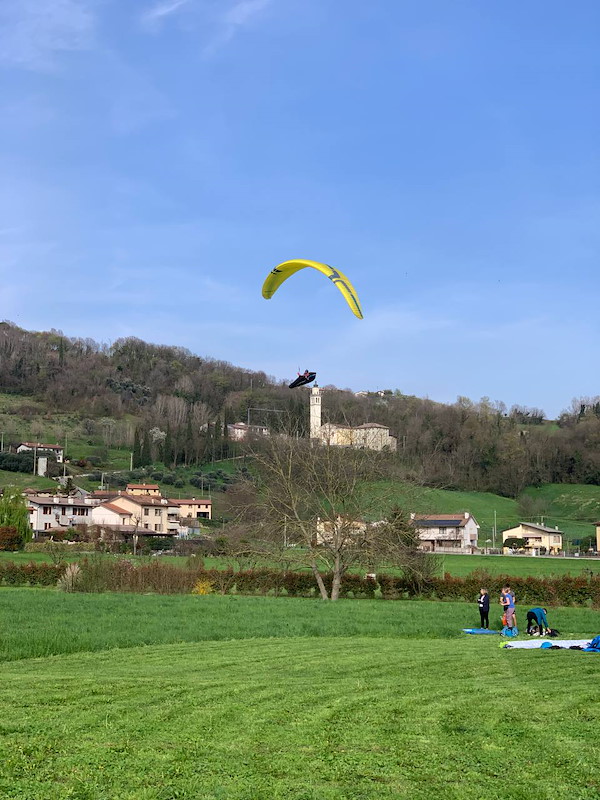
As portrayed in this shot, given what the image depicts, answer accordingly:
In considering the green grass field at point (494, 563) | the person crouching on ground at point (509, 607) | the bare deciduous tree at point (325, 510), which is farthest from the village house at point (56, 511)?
the person crouching on ground at point (509, 607)

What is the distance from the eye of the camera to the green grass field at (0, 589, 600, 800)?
22.7ft

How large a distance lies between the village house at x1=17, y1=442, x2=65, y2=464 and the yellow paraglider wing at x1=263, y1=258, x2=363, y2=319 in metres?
108

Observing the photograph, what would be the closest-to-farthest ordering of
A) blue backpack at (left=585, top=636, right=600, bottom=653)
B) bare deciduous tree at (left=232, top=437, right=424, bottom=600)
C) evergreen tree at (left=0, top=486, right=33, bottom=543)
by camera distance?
blue backpack at (left=585, top=636, right=600, bottom=653), bare deciduous tree at (left=232, top=437, right=424, bottom=600), evergreen tree at (left=0, top=486, right=33, bottom=543)

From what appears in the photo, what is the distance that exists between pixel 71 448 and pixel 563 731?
14461cm

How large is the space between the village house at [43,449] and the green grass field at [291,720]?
119 m

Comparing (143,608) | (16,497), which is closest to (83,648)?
(143,608)

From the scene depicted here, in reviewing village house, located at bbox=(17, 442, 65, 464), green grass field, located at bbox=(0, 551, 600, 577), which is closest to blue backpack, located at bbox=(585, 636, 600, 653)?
green grass field, located at bbox=(0, 551, 600, 577)

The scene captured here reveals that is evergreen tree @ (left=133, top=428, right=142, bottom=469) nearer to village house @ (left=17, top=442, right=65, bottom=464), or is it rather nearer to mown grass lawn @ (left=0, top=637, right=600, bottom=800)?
village house @ (left=17, top=442, right=65, bottom=464)

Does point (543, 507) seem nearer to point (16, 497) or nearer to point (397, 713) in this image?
point (16, 497)

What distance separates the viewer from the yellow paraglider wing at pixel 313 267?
76.1ft

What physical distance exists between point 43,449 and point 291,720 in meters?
132

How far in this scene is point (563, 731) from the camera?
8.77 meters

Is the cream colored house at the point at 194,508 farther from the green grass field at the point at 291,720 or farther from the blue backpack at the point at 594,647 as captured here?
the blue backpack at the point at 594,647

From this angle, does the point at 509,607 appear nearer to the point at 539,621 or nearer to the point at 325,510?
the point at 539,621
